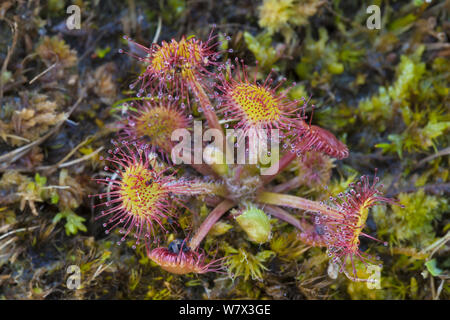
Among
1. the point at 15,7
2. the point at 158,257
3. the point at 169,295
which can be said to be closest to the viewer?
the point at 158,257

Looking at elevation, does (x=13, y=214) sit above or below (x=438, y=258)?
above

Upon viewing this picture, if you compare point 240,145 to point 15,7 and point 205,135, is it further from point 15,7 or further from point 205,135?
point 15,7

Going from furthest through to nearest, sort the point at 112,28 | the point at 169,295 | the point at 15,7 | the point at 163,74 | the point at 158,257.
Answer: the point at 112,28 < the point at 15,7 < the point at 169,295 < the point at 163,74 < the point at 158,257

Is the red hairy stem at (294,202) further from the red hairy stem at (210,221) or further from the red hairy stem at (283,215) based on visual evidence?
the red hairy stem at (210,221)

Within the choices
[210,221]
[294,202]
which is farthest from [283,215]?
[210,221]

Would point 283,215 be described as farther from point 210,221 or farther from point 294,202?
point 210,221

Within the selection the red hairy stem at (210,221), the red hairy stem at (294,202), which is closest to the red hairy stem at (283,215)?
the red hairy stem at (294,202)

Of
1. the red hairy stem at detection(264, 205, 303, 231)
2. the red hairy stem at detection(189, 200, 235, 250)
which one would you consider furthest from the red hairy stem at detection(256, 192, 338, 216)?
the red hairy stem at detection(189, 200, 235, 250)

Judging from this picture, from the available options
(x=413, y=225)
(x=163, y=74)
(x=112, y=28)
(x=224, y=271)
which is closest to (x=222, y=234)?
(x=224, y=271)

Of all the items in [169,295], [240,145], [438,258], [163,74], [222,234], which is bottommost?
[169,295]
